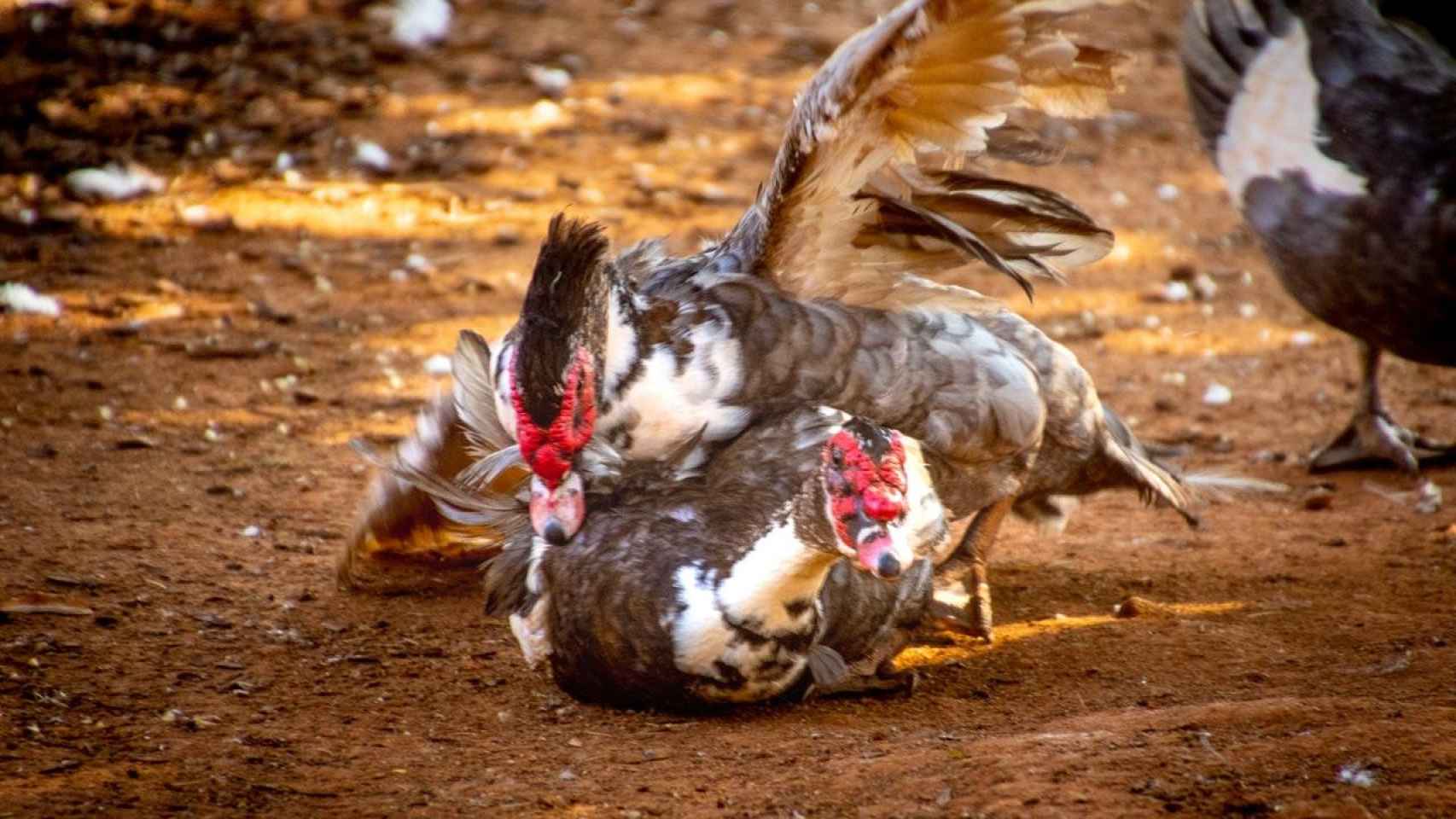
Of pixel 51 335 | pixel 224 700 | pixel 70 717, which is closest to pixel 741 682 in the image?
pixel 224 700

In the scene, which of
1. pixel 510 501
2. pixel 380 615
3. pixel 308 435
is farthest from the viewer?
pixel 308 435

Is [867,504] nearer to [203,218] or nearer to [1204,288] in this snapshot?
[1204,288]

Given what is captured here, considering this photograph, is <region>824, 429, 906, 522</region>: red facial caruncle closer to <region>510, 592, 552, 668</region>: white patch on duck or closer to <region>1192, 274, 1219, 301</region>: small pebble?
<region>510, 592, 552, 668</region>: white patch on duck

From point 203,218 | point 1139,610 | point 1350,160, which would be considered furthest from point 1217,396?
A: point 203,218

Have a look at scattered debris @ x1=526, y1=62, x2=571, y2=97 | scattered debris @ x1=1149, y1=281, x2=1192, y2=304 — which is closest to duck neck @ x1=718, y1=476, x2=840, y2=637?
scattered debris @ x1=1149, y1=281, x2=1192, y2=304

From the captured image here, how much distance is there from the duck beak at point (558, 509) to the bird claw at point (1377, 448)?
2.98 m

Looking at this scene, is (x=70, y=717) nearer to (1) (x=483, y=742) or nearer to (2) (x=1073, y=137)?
(1) (x=483, y=742)

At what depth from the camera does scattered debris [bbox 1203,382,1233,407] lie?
6047 millimetres

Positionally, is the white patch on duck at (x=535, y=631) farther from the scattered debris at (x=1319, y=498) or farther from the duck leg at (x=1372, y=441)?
the duck leg at (x=1372, y=441)

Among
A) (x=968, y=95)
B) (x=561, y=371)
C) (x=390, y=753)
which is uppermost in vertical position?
(x=968, y=95)

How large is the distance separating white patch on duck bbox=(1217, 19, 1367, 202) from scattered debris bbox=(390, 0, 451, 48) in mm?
5013

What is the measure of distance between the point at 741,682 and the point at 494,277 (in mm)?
3706

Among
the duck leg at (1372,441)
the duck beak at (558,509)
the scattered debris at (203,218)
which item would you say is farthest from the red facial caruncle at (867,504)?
the scattered debris at (203,218)

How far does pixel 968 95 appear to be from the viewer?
376 centimetres
